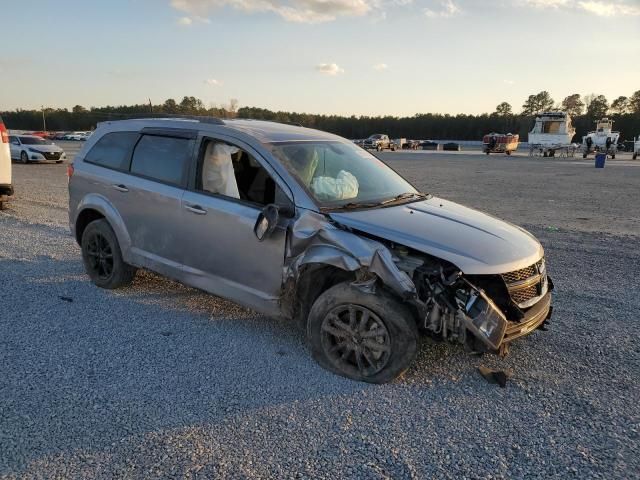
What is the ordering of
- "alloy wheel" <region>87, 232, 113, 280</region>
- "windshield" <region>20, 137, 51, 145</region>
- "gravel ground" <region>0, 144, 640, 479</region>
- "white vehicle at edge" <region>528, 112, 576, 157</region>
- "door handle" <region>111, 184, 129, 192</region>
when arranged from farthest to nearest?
"white vehicle at edge" <region>528, 112, 576, 157</region>
"windshield" <region>20, 137, 51, 145</region>
"alloy wheel" <region>87, 232, 113, 280</region>
"door handle" <region>111, 184, 129, 192</region>
"gravel ground" <region>0, 144, 640, 479</region>

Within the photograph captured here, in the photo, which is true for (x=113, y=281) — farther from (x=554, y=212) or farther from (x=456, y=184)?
(x=456, y=184)

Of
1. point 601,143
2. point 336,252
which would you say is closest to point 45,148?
point 336,252

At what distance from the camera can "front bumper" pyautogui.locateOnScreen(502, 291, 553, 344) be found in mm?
3592

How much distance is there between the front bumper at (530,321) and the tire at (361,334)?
0.68m

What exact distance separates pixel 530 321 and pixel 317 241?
5.47ft

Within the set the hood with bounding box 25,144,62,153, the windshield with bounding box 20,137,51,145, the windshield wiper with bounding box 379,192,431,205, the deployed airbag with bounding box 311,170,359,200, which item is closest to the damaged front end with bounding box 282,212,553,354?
the deployed airbag with bounding box 311,170,359,200

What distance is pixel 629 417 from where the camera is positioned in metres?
3.30

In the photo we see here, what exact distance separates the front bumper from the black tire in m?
3.86

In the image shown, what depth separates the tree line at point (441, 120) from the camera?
9956 centimetres

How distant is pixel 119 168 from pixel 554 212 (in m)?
9.97

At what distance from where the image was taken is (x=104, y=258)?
18.4 feet

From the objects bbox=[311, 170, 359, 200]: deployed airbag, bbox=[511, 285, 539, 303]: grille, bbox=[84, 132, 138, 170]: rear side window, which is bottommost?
bbox=[511, 285, 539, 303]: grille

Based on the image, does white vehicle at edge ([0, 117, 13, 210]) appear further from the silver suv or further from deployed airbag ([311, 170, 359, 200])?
deployed airbag ([311, 170, 359, 200])

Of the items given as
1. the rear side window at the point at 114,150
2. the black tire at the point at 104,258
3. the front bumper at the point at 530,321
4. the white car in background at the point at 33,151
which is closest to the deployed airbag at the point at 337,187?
the front bumper at the point at 530,321
